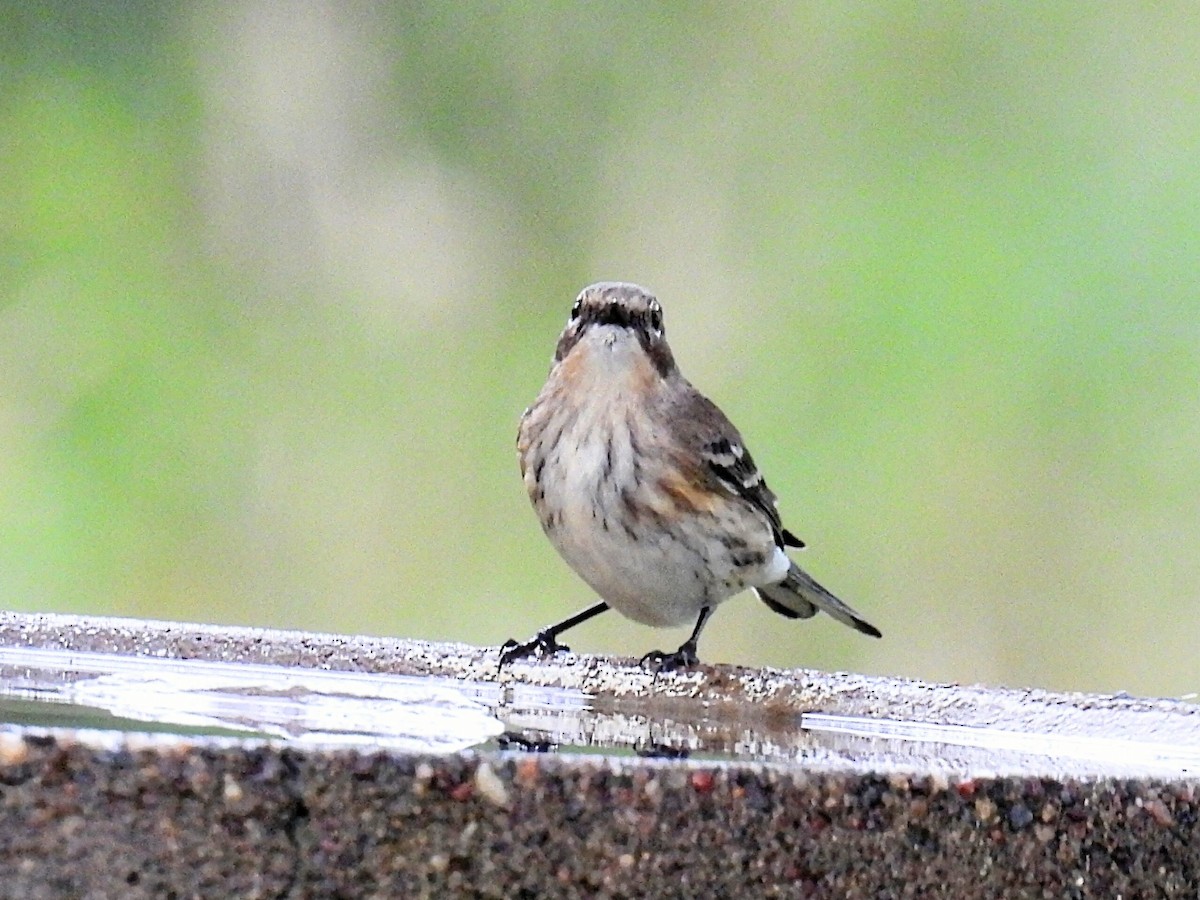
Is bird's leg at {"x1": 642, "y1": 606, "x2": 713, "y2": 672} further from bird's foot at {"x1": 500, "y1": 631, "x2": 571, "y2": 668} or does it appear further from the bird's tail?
the bird's tail

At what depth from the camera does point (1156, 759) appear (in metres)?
2.13

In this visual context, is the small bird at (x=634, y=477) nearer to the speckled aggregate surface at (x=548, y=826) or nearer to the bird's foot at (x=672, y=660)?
the bird's foot at (x=672, y=660)

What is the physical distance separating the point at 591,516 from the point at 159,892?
1945 mm

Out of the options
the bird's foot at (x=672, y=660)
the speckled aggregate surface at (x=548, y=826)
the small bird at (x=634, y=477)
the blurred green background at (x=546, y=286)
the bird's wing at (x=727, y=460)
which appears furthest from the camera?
the blurred green background at (x=546, y=286)

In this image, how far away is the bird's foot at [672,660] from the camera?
2812mm

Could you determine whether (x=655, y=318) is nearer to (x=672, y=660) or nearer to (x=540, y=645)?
(x=540, y=645)

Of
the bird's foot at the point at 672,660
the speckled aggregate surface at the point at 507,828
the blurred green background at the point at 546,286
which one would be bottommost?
the speckled aggregate surface at the point at 507,828

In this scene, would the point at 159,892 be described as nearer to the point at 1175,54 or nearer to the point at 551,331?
the point at 551,331

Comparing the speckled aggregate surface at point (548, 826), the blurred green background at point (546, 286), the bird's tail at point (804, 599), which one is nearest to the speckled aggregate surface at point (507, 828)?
the speckled aggregate surface at point (548, 826)

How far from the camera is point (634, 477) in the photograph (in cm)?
330

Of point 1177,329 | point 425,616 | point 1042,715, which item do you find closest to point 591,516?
point 1042,715

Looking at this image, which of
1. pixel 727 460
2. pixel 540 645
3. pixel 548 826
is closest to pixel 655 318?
pixel 727 460

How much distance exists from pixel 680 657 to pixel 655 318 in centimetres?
67

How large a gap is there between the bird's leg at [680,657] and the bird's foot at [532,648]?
170 millimetres
